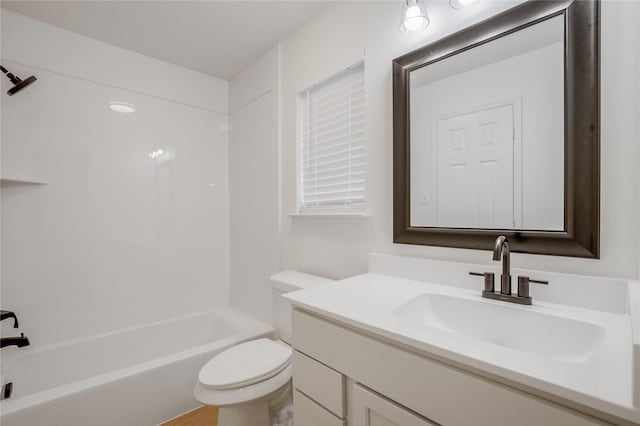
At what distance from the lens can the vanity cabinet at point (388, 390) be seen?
525mm

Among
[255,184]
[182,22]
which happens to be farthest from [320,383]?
[182,22]

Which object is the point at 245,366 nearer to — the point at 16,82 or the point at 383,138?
the point at 383,138

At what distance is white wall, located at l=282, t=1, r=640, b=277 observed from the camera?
0.78m

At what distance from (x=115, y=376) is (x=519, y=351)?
6.00 ft

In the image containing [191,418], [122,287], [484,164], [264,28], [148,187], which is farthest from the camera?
[148,187]

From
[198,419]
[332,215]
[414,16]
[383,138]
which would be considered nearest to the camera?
[414,16]

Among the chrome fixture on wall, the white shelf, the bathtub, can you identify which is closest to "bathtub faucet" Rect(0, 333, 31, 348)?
the chrome fixture on wall

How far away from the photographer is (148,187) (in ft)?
7.30

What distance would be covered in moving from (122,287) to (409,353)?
7.30 ft

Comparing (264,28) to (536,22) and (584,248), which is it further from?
(584,248)

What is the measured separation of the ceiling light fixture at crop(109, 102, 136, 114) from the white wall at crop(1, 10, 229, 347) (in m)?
0.03

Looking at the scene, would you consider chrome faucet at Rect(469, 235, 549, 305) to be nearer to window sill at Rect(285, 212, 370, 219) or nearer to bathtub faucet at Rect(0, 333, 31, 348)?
window sill at Rect(285, 212, 370, 219)

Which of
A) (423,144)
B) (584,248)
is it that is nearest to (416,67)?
(423,144)

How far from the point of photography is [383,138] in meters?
1.37
